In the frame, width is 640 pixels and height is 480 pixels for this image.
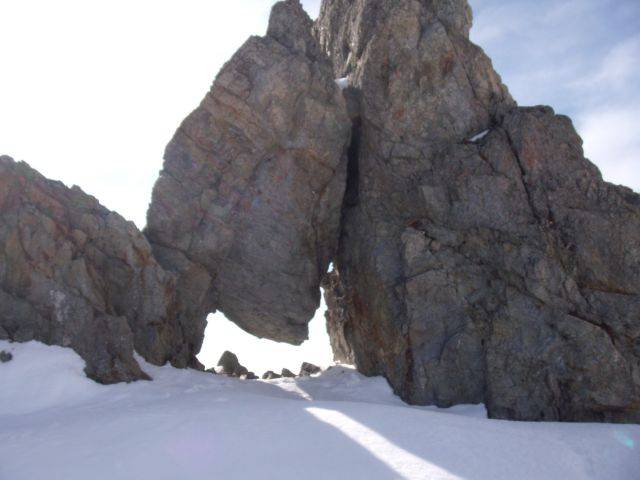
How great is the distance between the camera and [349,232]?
→ 24.5 metres

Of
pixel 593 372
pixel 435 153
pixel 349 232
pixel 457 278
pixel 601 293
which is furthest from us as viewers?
pixel 349 232

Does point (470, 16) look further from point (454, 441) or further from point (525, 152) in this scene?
point (454, 441)

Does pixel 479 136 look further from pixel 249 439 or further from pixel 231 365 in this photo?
pixel 231 365

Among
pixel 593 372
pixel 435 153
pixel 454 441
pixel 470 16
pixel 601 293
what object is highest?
pixel 470 16

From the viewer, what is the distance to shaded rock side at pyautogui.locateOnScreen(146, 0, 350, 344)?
Result: 906 inches

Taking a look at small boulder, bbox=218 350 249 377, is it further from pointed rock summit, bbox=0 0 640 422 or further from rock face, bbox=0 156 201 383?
rock face, bbox=0 156 201 383

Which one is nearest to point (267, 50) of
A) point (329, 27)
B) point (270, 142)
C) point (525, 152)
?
point (270, 142)

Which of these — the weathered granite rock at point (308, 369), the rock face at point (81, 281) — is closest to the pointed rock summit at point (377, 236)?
the rock face at point (81, 281)

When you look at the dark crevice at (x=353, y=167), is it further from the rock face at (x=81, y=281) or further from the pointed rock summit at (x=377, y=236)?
the rock face at (x=81, y=281)

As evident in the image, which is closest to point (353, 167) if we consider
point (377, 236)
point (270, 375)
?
point (377, 236)

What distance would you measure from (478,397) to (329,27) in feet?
64.9

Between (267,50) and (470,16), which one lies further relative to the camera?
(470,16)

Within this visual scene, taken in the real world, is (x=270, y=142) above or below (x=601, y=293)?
above

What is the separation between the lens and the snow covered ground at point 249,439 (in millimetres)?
11914
